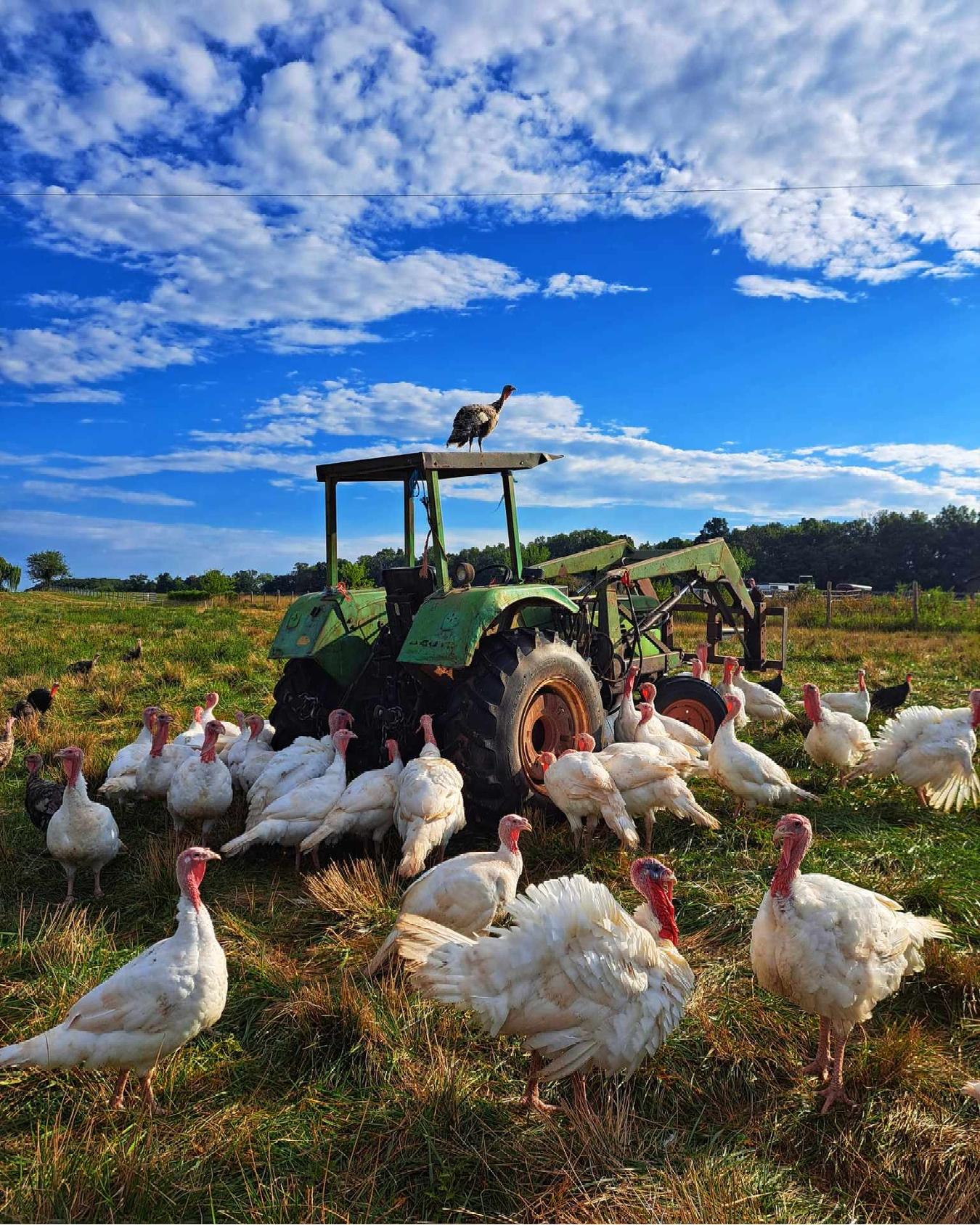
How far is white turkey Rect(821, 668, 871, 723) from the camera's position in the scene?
28.7ft

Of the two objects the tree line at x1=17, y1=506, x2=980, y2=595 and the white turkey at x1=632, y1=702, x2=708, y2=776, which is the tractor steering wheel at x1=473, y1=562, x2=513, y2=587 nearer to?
the white turkey at x1=632, y1=702, x2=708, y2=776

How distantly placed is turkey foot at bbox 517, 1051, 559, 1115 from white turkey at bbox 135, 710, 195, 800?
392cm

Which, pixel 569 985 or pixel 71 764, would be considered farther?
pixel 71 764

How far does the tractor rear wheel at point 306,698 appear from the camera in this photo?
6.39 metres

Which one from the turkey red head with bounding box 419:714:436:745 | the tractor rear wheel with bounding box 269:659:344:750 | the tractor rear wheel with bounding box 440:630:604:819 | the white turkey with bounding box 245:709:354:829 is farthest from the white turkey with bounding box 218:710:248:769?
the tractor rear wheel with bounding box 440:630:604:819

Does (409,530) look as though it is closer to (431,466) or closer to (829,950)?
(431,466)

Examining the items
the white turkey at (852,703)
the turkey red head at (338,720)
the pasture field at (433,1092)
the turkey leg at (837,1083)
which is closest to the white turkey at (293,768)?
the turkey red head at (338,720)

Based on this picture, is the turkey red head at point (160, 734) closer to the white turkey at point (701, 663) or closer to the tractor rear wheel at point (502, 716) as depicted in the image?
the tractor rear wheel at point (502, 716)

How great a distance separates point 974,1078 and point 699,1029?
1021 millimetres

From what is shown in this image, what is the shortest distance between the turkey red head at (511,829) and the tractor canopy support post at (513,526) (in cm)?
253

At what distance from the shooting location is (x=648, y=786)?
5.21 metres

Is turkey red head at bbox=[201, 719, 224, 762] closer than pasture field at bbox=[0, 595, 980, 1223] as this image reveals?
No

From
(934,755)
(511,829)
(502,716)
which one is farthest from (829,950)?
(934,755)

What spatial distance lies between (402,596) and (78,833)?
262cm
